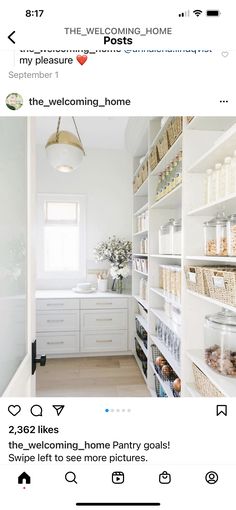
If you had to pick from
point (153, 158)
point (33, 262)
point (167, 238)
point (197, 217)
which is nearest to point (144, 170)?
point (153, 158)

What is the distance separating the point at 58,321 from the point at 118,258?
95cm

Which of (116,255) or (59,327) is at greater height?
(116,255)

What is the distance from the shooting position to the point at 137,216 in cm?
276

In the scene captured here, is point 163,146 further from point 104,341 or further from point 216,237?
point 104,341

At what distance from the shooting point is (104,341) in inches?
111

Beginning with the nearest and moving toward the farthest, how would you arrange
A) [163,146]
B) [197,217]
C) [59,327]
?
[197,217]
[163,146]
[59,327]

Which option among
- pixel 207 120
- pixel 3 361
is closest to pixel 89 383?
pixel 3 361

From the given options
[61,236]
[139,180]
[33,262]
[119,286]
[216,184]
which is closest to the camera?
[33,262]

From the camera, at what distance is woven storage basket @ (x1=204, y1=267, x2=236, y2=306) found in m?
0.79
